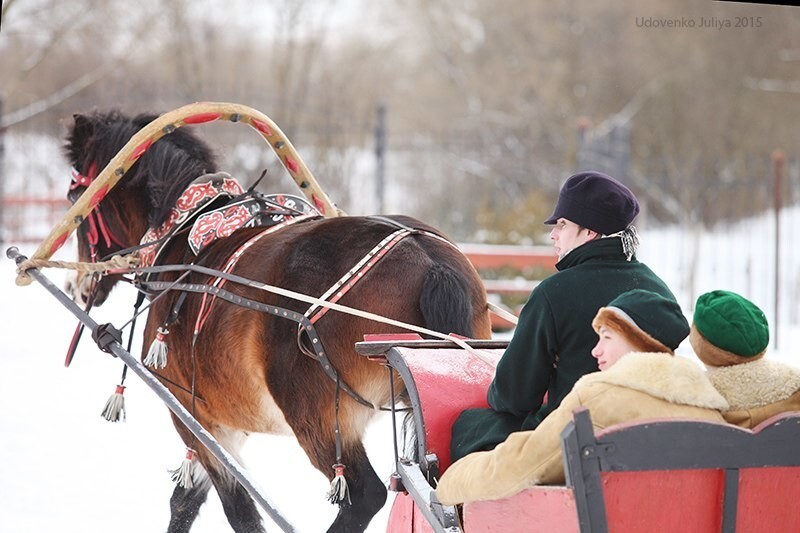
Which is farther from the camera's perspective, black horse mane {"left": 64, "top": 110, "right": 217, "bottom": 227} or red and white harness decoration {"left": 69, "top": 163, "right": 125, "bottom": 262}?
red and white harness decoration {"left": 69, "top": 163, "right": 125, "bottom": 262}

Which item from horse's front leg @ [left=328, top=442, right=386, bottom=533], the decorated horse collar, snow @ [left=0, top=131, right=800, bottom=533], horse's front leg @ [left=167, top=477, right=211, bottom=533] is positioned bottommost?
snow @ [left=0, top=131, right=800, bottom=533]

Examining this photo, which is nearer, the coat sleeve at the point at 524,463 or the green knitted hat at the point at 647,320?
the coat sleeve at the point at 524,463

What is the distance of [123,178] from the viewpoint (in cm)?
361

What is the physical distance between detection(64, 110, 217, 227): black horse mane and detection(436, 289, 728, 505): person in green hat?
84.3 inches

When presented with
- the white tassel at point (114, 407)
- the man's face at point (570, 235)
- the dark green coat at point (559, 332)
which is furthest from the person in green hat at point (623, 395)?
the white tassel at point (114, 407)

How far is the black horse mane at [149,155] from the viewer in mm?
3574

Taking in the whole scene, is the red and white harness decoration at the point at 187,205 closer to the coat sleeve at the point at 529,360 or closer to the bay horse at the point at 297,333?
the bay horse at the point at 297,333

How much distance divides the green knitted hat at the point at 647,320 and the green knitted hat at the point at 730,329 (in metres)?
0.05

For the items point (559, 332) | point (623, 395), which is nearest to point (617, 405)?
point (623, 395)

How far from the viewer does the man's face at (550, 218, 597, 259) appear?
217 centimetres

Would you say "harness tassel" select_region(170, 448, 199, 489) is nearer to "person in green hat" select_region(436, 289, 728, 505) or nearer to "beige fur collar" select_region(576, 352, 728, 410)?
"person in green hat" select_region(436, 289, 728, 505)

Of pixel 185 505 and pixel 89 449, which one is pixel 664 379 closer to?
pixel 185 505

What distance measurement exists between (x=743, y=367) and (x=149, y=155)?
2530 mm

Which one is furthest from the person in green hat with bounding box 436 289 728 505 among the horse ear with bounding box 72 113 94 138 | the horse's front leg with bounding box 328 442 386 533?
the horse ear with bounding box 72 113 94 138
